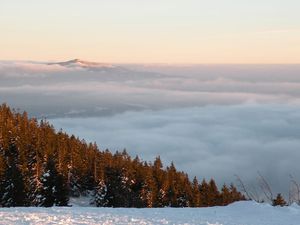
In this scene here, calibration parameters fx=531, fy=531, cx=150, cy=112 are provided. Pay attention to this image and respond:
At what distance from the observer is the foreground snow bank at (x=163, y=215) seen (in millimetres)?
17969

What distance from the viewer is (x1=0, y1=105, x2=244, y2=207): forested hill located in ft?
164

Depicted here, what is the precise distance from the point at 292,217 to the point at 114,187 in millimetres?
37639

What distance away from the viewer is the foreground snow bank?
707 inches

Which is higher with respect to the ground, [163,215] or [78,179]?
A: [163,215]

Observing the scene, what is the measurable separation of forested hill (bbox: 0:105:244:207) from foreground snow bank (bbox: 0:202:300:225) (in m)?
29.4

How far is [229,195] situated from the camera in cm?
6322

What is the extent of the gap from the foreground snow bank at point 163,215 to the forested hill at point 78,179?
96.3 feet

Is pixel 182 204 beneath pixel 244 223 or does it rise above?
beneath

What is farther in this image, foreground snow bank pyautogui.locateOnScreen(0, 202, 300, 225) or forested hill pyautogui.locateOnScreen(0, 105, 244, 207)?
forested hill pyautogui.locateOnScreen(0, 105, 244, 207)

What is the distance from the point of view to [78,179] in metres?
59.0

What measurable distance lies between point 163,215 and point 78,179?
40405mm

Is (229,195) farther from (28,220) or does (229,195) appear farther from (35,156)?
(28,220)

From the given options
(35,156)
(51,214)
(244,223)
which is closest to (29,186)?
(35,156)

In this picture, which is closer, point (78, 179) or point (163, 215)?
point (163, 215)
